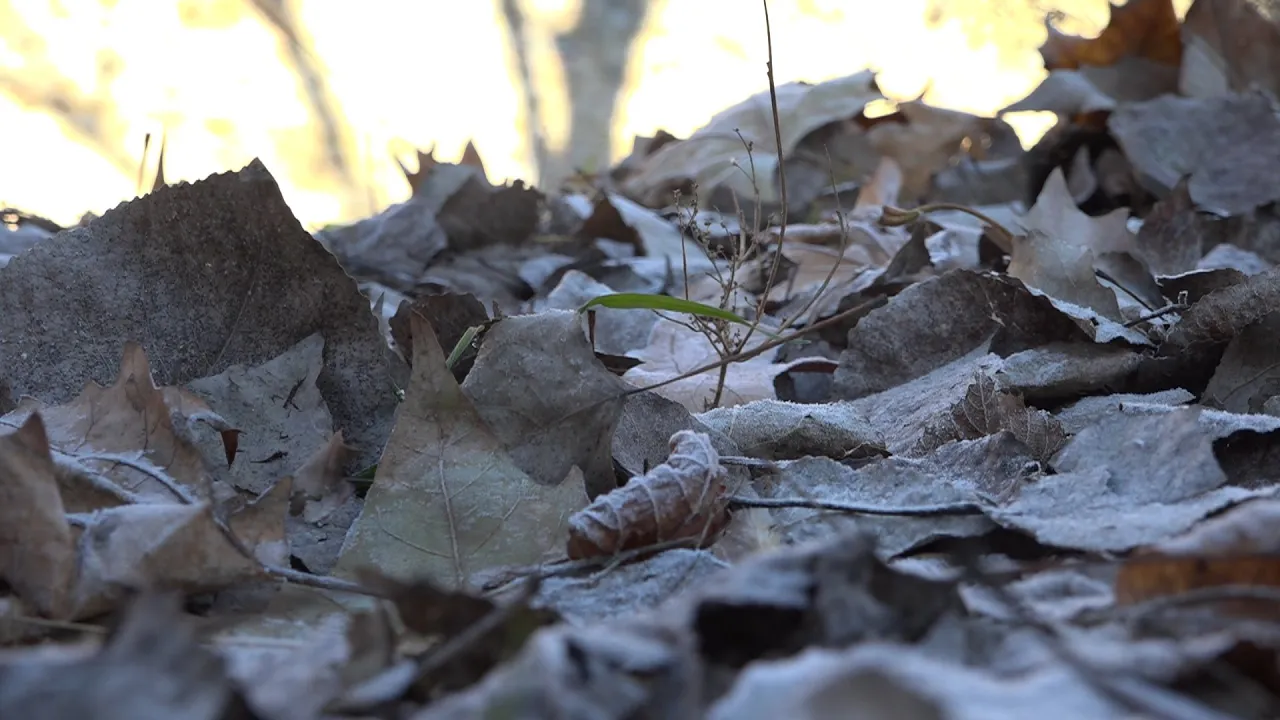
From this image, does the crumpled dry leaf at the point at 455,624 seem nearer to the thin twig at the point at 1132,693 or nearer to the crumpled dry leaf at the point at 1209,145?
the thin twig at the point at 1132,693

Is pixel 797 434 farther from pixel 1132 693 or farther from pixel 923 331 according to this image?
pixel 1132 693

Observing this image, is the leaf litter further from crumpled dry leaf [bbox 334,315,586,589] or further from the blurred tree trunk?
the blurred tree trunk

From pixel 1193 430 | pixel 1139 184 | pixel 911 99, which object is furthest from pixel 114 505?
pixel 911 99

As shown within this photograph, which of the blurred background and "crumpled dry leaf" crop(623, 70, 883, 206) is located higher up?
the blurred background

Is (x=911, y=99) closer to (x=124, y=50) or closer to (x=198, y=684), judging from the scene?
(x=198, y=684)

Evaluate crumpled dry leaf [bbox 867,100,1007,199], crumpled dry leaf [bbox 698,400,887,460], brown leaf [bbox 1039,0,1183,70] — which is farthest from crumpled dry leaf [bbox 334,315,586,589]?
brown leaf [bbox 1039,0,1183,70]

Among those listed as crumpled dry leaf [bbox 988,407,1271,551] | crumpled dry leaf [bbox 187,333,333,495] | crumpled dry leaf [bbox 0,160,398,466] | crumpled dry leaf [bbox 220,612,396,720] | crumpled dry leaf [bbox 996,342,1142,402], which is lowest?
crumpled dry leaf [bbox 988,407,1271,551]

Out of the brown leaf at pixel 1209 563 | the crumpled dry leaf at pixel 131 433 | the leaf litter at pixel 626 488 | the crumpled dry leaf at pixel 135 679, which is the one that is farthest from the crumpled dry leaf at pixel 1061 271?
the crumpled dry leaf at pixel 135 679

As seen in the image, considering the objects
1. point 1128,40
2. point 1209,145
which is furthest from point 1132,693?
point 1128,40
